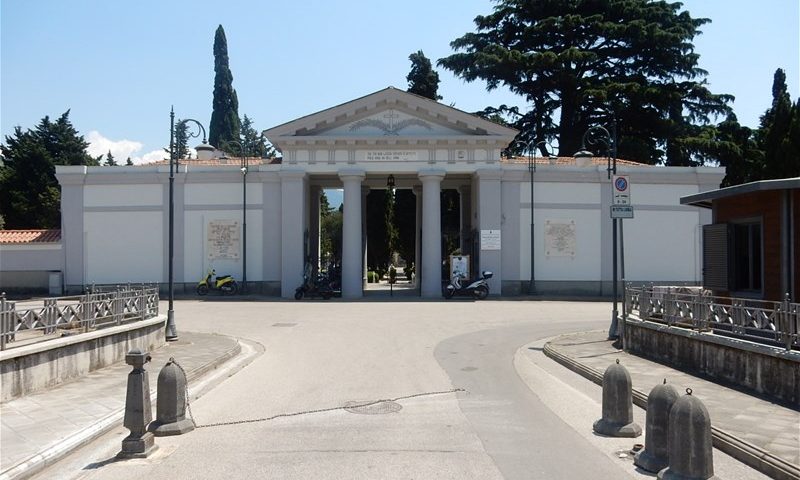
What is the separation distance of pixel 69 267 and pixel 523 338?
2748 cm

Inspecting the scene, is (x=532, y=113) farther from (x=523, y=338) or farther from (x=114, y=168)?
(x=523, y=338)

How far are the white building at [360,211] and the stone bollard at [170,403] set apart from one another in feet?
89.2

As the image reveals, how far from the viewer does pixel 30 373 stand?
33.6 feet

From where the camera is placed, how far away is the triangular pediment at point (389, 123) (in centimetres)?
3531

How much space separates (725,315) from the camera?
38.7 feet

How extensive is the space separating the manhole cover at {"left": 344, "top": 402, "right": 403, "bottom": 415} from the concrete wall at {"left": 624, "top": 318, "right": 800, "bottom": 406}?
545cm

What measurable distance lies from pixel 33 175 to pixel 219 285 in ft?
107

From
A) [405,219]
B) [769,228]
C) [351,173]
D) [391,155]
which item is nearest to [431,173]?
[391,155]

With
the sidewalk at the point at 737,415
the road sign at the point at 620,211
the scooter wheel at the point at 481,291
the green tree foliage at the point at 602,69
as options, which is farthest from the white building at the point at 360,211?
the sidewalk at the point at 737,415

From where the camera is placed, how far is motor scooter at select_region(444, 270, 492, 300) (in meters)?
34.1

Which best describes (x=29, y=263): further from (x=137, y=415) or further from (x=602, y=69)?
(x=602, y=69)

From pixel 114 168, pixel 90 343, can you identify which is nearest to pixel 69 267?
pixel 114 168

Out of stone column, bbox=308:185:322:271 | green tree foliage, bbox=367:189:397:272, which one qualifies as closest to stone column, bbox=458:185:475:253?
stone column, bbox=308:185:322:271

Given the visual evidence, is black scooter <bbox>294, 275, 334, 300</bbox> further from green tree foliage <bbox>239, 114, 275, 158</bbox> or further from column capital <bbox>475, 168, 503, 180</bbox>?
green tree foliage <bbox>239, 114, 275, 158</bbox>
